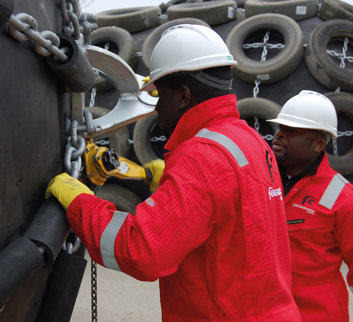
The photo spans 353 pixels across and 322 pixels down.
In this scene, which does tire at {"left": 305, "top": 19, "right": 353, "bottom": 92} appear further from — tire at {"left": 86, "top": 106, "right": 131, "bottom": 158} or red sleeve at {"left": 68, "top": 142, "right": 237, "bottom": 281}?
red sleeve at {"left": 68, "top": 142, "right": 237, "bottom": 281}

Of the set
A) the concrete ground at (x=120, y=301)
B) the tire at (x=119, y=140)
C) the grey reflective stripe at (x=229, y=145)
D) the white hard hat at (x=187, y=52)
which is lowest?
the concrete ground at (x=120, y=301)

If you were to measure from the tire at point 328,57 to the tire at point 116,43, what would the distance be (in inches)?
72.0

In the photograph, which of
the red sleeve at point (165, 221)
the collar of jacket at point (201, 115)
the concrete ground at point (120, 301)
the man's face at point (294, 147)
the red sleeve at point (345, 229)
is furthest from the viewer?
the concrete ground at point (120, 301)

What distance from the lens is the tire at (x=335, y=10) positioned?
186 inches

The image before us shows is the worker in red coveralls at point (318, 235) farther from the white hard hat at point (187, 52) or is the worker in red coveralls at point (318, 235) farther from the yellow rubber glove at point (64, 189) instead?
the yellow rubber glove at point (64, 189)

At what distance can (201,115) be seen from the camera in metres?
1.52

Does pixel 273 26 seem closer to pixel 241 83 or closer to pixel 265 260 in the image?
pixel 241 83

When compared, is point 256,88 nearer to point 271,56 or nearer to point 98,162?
point 271,56

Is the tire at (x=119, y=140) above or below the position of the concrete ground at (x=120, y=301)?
above

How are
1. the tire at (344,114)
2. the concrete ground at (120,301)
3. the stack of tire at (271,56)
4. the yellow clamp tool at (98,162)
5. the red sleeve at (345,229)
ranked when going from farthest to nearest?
the stack of tire at (271,56), the tire at (344,114), the concrete ground at (120,301), the red sleeve at (345,229), the yellow clamp tool at (98,162)

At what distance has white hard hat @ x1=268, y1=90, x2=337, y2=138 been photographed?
246cm

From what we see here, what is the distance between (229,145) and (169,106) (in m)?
0.28

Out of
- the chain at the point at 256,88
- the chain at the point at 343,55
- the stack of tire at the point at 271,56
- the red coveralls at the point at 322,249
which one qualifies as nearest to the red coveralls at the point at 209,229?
the red coveralls at the point at 322,249

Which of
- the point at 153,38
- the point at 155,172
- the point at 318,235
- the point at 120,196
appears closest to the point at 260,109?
the point at 153,38
